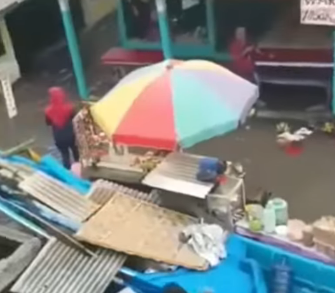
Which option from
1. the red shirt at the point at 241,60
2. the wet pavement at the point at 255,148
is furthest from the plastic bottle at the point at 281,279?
the red shirt at the point at 241,60

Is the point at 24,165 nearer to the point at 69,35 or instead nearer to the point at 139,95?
the point at 139,95

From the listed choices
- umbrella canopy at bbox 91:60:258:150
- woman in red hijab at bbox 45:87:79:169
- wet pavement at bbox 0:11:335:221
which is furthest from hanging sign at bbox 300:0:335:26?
woman in red hijab at bbox 45:87:79:169

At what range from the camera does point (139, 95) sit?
14.1 ft

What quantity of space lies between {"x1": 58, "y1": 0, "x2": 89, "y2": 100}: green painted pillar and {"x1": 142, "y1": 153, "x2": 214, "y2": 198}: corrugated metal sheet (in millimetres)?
2466

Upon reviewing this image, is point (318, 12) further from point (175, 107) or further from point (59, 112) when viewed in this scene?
point (59, 112)

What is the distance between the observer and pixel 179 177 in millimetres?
3818

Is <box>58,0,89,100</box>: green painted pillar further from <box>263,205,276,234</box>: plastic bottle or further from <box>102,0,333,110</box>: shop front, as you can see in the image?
<box>263,205,276,234</box>: plastic bottle

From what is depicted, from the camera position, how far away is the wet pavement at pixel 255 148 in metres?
4.86

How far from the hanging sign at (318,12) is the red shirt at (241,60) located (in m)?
0.68

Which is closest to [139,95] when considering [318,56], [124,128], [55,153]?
[124,128]

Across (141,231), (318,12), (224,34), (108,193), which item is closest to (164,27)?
(224,34)

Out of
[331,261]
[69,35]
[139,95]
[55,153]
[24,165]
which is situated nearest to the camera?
[331,261]

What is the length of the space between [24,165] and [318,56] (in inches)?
106

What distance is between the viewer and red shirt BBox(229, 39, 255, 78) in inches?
242
